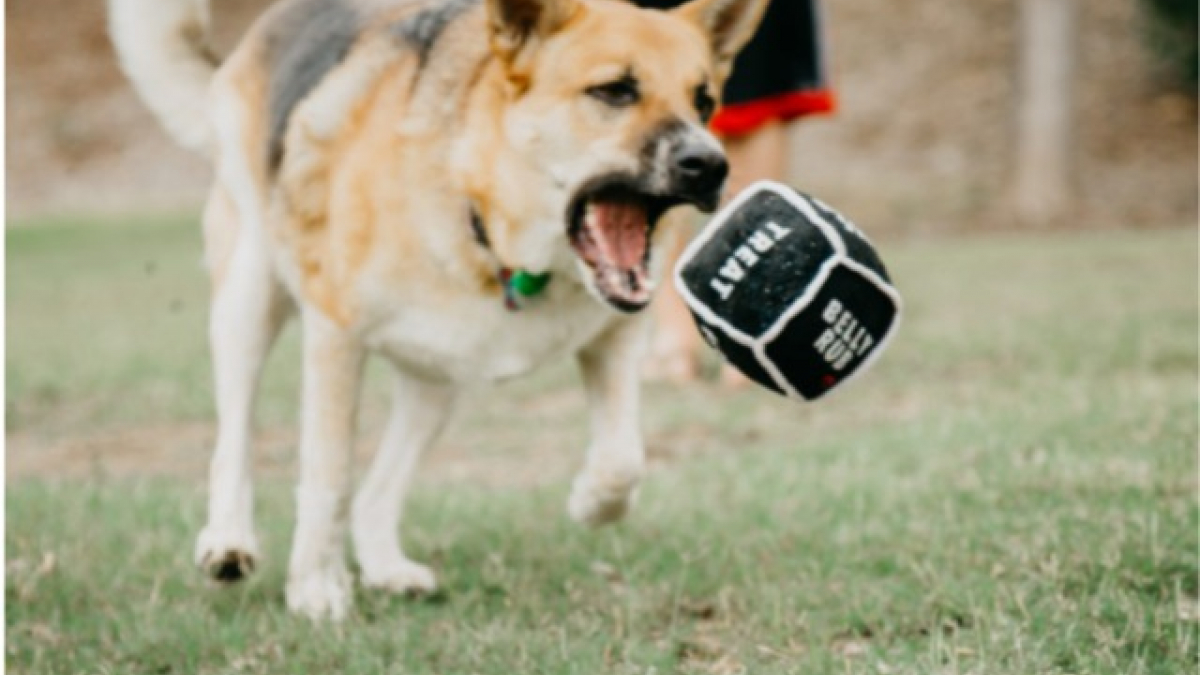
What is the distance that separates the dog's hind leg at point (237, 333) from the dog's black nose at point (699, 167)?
132 cm

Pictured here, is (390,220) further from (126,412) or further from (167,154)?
(167,154)

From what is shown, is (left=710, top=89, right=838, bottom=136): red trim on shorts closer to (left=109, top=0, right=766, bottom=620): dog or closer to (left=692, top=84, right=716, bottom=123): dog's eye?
(left=109, top=0, right=766, bottom=620): dog

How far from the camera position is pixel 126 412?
23.4 feet

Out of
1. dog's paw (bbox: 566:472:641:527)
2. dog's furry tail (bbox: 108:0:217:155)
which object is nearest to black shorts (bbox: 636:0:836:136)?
dog's furry tail (bbox: 108:0:217:155)

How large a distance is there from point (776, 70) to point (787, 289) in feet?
12.6

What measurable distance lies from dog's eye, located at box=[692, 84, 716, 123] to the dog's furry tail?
5.37 ft

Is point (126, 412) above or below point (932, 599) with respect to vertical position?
below

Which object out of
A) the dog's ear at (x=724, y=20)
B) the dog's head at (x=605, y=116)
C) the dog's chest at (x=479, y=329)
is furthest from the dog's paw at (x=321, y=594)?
the dog's ear at (x=724, y=20)

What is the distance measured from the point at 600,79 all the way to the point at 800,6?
135 inches

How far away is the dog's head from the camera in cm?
336

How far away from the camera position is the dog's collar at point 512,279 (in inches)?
139

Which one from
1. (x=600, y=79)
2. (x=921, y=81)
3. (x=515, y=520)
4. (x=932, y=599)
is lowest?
(x=921, y=81)

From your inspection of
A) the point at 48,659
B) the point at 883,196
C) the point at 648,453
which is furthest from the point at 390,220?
the point at 883,196

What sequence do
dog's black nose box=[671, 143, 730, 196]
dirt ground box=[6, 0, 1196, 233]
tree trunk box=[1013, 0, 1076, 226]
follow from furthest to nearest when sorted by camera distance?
dirt ground box=[6, 0, 1196, 233], tree trunk box=[1013, 0, 1076, 226], dog's black nose box=[671, 143, 730, 196]
